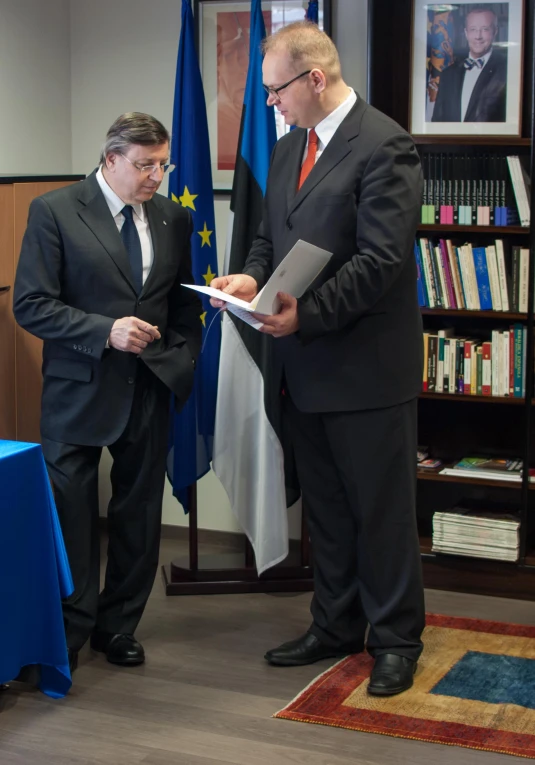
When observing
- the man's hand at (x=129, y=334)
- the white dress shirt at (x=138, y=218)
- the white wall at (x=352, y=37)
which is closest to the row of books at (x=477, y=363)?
the white wall at (x=352, y=37)

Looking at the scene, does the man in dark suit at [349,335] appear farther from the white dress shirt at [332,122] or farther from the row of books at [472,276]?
the row of books at [472,276]

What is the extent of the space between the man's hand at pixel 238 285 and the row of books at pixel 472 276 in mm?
935

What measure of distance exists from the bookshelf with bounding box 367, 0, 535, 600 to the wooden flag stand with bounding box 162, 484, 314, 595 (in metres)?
0.44

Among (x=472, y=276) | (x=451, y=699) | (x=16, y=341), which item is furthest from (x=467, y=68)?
(x=451, y=699)

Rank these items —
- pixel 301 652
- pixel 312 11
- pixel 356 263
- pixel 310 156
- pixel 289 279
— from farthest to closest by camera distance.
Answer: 1. pixel 312 11
2. pixel 301 652
3. pixel 310 156
4. pixel 356 263
5. pixel 289 279

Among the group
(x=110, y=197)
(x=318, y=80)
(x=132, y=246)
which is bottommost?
(x=132, y=246)

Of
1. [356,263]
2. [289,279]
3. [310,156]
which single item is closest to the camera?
[289,279]

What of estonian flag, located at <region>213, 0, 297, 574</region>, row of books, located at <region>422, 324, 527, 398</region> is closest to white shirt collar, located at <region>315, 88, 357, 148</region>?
estonian flag, located at <region>213, 0, 297, 574</region>

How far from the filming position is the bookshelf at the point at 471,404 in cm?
354

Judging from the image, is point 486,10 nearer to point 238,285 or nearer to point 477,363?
point 477,363

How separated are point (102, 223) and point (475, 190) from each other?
1.39m

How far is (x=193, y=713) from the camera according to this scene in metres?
2.72

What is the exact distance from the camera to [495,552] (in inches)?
144

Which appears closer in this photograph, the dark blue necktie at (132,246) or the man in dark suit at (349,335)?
the man in dark suit at (349,335)
